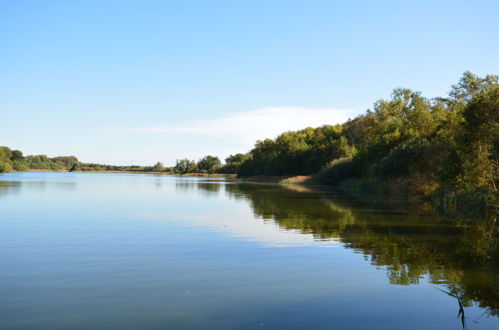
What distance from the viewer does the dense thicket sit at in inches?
1166

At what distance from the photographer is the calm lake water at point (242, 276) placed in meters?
8.30

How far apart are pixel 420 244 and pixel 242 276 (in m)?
9.24

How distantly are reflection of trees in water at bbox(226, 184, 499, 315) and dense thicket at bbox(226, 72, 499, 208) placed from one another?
22.2 ft

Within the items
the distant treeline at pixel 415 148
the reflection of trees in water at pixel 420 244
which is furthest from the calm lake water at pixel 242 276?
the distant treeline at pixel 415 148

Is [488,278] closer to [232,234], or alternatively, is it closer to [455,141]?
[232,234]

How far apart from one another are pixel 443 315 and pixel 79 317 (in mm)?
7367

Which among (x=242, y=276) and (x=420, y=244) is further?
(x=420, y=244)

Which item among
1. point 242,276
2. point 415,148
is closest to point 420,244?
point 242,276

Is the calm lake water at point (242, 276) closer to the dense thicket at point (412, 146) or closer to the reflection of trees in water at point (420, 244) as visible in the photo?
the reflection of trees in water at point (420, 244)

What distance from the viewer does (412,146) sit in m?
49.2

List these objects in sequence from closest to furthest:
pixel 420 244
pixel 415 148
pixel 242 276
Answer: pixel 242 276, pixel 420 244, pixel 415 148

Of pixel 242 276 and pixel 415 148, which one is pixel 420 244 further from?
pixel 415 148

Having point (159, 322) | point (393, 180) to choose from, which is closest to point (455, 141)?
point (393, 180)

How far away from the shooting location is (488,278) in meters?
11.8
